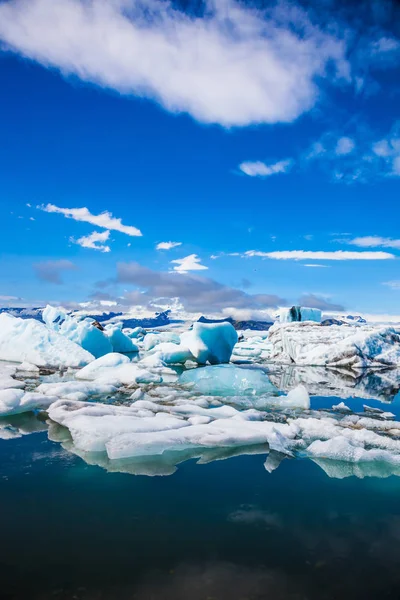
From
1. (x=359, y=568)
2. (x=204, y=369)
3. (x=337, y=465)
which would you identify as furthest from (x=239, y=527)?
(x=204, y=369)

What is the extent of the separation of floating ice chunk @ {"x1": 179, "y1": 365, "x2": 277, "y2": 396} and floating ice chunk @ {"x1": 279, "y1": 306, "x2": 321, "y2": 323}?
25421mm

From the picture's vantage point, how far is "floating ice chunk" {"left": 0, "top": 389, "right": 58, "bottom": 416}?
616 centimetres

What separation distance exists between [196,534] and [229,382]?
721 cm

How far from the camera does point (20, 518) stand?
2818mm

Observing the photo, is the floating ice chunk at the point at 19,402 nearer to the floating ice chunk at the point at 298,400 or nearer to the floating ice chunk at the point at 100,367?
the floating ice chunk at the point at 100,367

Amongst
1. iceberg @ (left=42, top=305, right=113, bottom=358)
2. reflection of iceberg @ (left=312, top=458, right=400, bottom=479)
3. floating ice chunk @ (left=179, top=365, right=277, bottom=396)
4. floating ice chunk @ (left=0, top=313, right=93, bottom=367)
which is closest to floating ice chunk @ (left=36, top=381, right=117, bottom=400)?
floating ice chunk @ (left=179, top=365, right=277, bottom=396)

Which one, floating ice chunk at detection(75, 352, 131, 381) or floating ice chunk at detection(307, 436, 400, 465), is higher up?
floating ice chunk at detection(75, 352, 131, 381)

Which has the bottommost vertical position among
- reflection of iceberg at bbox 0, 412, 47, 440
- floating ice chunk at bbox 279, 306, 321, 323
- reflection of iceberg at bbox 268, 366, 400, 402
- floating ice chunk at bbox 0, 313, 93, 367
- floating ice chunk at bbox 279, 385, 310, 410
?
reflection of iceberg at bbox 268, 366, 400, 402

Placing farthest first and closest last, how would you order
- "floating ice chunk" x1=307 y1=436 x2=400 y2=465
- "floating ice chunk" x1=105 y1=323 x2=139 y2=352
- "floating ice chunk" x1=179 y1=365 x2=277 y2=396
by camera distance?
"floating ice chunk" x1=105 y1=323 x2=139 y2=352
"floating ice chunk" x1=179 y1=365 x2=277 y2=396
"floating ice chunk" x1=307 y1=436 x2=400 y2=465

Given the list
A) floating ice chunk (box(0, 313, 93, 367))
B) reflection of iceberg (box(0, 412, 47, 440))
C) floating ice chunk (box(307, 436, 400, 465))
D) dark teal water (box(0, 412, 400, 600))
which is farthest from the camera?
floating ice chunk (box(0, 313, 93, 367))

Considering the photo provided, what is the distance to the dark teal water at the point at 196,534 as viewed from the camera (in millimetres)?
2156

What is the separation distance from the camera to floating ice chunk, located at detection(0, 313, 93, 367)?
14391 millimetres

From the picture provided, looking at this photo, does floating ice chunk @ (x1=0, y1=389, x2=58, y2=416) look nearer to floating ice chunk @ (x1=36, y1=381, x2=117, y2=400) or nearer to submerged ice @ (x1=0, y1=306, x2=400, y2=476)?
submerged ice @ (x1=0, y1=306, x2=400, y2=476)

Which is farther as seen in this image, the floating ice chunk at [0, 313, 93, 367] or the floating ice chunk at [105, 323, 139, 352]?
the floating ice chunk at [105, 323, 139, 352]
